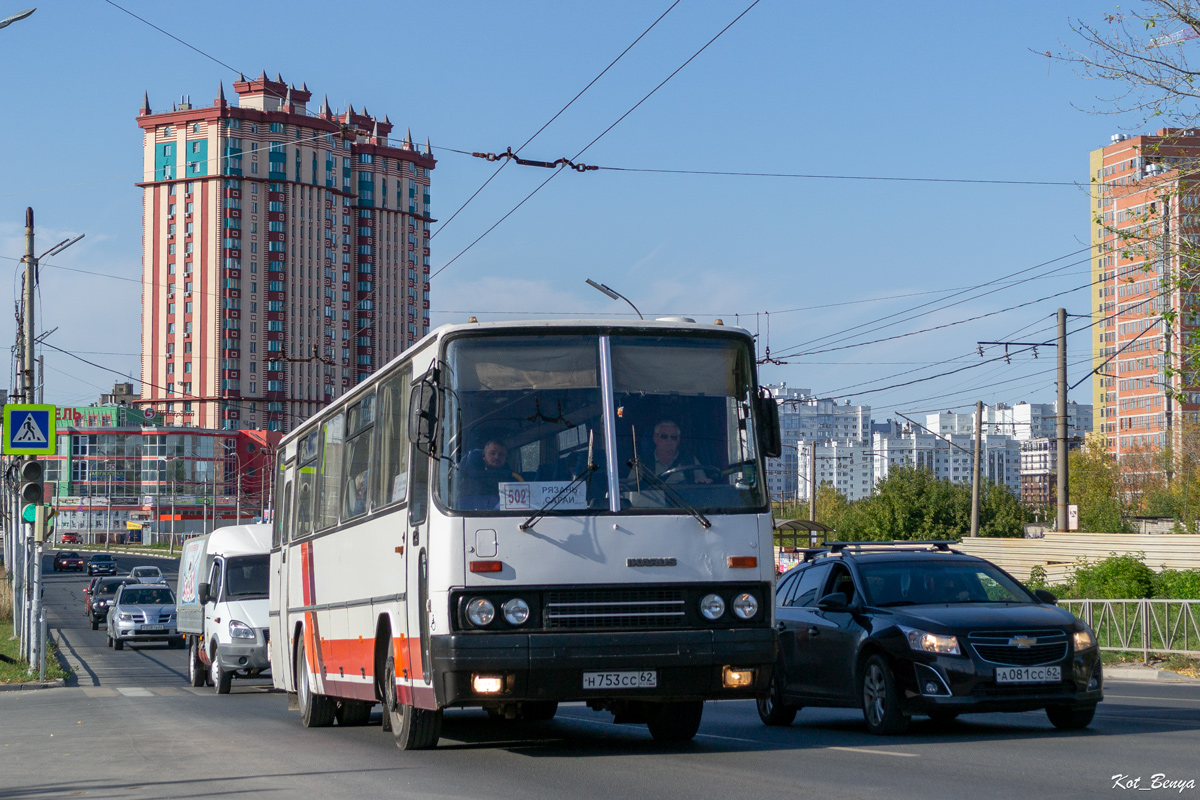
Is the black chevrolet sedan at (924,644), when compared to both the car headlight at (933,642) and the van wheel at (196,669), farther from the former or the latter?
the van wheel at (196,669)

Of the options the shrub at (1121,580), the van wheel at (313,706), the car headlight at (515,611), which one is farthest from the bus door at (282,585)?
the shrub at (1121,580)

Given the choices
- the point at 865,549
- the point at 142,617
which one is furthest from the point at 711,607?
the point at 142,617

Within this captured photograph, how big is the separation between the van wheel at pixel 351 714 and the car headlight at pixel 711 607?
642 centimetres

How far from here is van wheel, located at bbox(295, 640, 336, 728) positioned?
1531cm

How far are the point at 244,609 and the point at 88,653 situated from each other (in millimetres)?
14550

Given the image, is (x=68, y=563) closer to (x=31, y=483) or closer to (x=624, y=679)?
(x=31, y=483)

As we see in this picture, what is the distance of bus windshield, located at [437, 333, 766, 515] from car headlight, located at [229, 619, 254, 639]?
50.1 ft

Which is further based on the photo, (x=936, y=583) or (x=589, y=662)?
(x=936, y=583)

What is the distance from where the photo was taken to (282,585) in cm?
1736

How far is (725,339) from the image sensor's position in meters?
10.9

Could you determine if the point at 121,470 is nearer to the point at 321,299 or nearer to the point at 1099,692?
the point at 321,299

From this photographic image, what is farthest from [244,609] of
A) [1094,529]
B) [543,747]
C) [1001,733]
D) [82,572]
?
[82,572]

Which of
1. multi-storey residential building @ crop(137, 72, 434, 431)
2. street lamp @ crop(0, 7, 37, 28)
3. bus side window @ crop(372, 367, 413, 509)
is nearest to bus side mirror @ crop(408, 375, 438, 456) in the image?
bus side window @ crop(372, 367, 413, 509)

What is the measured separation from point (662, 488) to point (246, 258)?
152 metres
